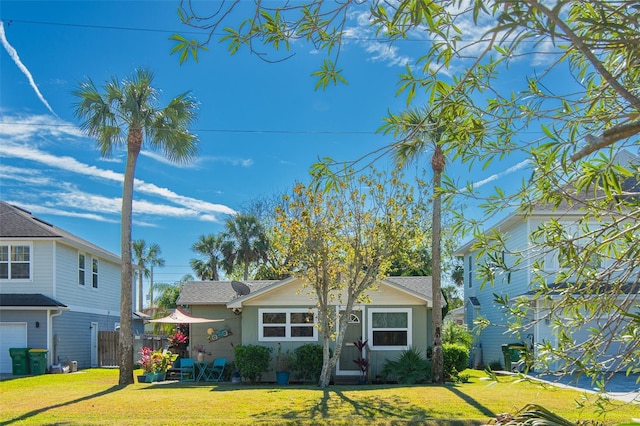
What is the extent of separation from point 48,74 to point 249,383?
442 inches

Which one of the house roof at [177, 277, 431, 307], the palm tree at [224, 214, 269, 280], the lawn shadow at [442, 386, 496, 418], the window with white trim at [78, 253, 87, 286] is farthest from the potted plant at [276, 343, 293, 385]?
the palm tree at [224, 214, 269, 280]

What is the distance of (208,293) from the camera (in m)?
21.5

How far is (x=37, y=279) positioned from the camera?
22.9 m

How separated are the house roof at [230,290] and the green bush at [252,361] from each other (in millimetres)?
1623

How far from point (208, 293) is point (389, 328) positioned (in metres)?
6.59

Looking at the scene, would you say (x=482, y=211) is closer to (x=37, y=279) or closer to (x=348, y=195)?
(x=348, y=195)

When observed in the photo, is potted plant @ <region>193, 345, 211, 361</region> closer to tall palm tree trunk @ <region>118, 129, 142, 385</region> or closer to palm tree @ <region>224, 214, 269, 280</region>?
tall palm tree trunk @ <region>118, 129, 142, 385</region>

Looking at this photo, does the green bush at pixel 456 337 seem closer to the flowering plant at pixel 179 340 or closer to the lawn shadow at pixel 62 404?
the flowering plant at pixel 179 340

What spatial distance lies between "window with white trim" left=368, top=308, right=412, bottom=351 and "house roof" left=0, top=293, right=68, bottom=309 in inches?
453

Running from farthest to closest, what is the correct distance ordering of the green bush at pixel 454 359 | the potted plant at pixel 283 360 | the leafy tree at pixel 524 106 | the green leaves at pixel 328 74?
the potted plant at pixel 283 360
the green bush at pixel 454 359
the green leaves at pixel 328 74
the leafy tree at pixel 524 106

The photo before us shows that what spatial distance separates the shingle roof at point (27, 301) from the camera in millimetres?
21656

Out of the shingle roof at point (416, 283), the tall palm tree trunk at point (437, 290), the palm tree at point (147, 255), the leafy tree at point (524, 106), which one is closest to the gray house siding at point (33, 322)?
the shingle roof at point (416, 283)

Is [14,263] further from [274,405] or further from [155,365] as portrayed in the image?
[274,405]

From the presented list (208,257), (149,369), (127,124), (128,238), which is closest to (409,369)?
(149,369)
